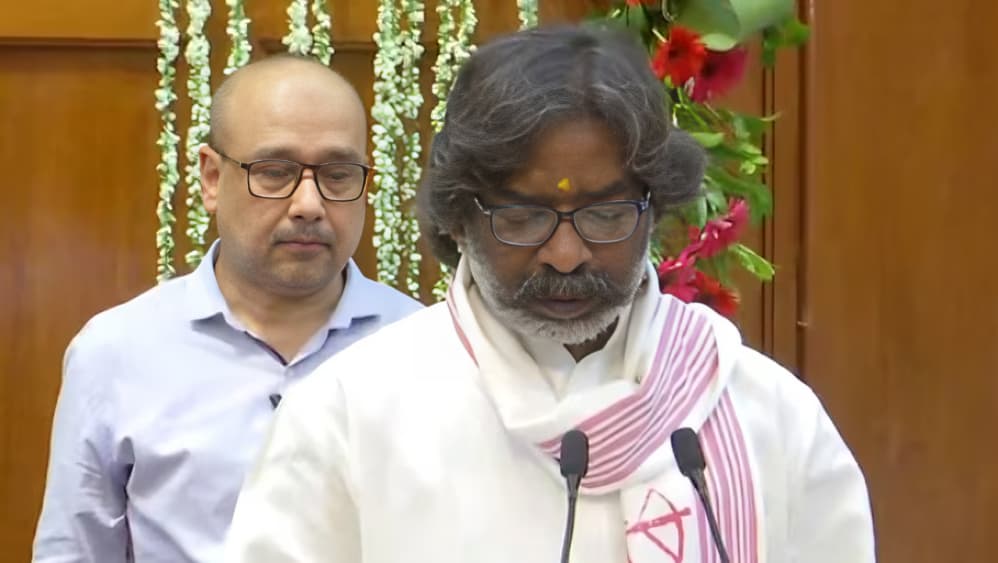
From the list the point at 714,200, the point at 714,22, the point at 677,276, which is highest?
the point at 714,22

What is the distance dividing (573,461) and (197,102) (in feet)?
4.13

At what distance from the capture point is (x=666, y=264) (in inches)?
59.1

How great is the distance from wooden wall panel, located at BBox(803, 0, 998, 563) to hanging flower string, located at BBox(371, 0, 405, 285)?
0.84 metres

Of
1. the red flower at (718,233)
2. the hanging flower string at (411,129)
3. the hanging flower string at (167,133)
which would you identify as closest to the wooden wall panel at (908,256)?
the red flower at (718,233)

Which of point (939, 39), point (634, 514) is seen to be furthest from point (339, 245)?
point (939, 39)

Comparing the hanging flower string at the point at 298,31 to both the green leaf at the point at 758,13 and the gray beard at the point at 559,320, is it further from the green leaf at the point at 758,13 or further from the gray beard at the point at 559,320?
the gray beard at the point at 559,320

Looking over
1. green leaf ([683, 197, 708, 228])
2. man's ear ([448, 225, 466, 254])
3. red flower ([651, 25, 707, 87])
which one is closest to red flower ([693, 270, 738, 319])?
green leaf ([683, 197, 708, 228])

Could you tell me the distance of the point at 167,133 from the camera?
73.7 inches

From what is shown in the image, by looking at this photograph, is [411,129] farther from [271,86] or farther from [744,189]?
[744,189]

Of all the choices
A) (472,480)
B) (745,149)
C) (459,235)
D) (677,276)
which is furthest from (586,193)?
(745,149)

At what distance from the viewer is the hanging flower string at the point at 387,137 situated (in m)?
1.87

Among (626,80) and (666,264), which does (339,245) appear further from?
(626,80)

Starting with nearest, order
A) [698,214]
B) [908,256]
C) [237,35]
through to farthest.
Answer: [698,214]
[237,35]
[908,256]

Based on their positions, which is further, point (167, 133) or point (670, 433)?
point (167, 133)
